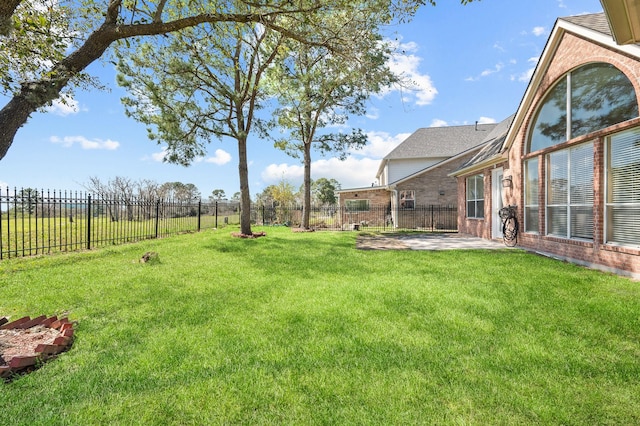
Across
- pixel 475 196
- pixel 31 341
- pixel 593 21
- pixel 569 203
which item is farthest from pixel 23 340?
pixel 475 196

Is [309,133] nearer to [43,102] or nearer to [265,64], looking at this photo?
[265,64]

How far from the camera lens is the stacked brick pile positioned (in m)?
2.56

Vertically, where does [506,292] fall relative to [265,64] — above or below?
below

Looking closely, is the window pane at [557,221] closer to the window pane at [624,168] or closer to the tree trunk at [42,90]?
the window pane at [624,168]

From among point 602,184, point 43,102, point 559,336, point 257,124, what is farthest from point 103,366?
point 257,124

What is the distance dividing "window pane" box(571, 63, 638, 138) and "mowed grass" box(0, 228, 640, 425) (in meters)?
3.21

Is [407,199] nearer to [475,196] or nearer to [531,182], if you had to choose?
[475,196]

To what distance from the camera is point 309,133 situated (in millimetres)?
16719

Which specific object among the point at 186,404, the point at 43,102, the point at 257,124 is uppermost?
the point at 257,124

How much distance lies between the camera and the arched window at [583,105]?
18.7 ft

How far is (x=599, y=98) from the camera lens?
6.18m

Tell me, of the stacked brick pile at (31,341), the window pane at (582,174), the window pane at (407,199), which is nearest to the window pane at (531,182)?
the window pane at (582,174)

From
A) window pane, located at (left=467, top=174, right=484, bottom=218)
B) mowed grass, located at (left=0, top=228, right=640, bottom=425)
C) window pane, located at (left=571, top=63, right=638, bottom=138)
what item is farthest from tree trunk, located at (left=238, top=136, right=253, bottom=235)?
window pane, located at (left=571, top=63, right=638, bottom=138)

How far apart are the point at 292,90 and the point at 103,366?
13866 mm
